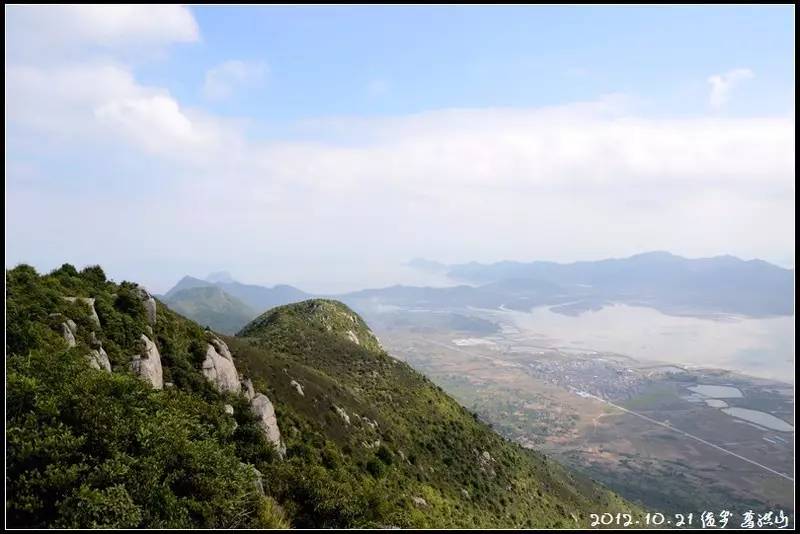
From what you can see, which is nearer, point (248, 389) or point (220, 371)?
point (220, 371)

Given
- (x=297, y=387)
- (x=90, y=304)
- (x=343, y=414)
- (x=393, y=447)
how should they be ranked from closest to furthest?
1. (x=90, y=304)
2. (x=297, y=387)
3. (x=343, y=414)
4. (x=393, y=447)

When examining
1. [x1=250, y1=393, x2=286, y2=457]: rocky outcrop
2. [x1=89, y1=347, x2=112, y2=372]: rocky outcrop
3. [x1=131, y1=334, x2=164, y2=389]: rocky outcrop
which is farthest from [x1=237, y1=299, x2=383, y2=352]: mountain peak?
[x1=89, y1=347, x2=112, y2=372]: rocky outcrop

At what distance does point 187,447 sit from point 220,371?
43.6ft

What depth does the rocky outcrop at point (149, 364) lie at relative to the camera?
21719 mm

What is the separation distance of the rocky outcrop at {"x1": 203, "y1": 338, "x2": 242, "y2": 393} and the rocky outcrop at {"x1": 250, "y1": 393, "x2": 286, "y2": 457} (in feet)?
5.76

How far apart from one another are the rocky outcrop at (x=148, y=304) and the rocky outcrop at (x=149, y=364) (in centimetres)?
294

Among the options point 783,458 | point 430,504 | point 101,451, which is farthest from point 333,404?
point 783,458

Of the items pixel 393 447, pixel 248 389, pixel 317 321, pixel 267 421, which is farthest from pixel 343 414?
pixel 317 321

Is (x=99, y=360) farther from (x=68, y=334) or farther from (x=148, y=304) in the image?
(x=148, y=304)

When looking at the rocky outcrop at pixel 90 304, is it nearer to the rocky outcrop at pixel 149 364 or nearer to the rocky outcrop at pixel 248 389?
the rocky outcrop at pixel 149 364

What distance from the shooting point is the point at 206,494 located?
44.8 ft

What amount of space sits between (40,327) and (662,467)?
206m

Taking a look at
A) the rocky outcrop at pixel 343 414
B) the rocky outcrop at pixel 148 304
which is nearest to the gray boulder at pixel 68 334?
the rocky outcrop at pixel 148 304

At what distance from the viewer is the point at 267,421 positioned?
25.1 m
